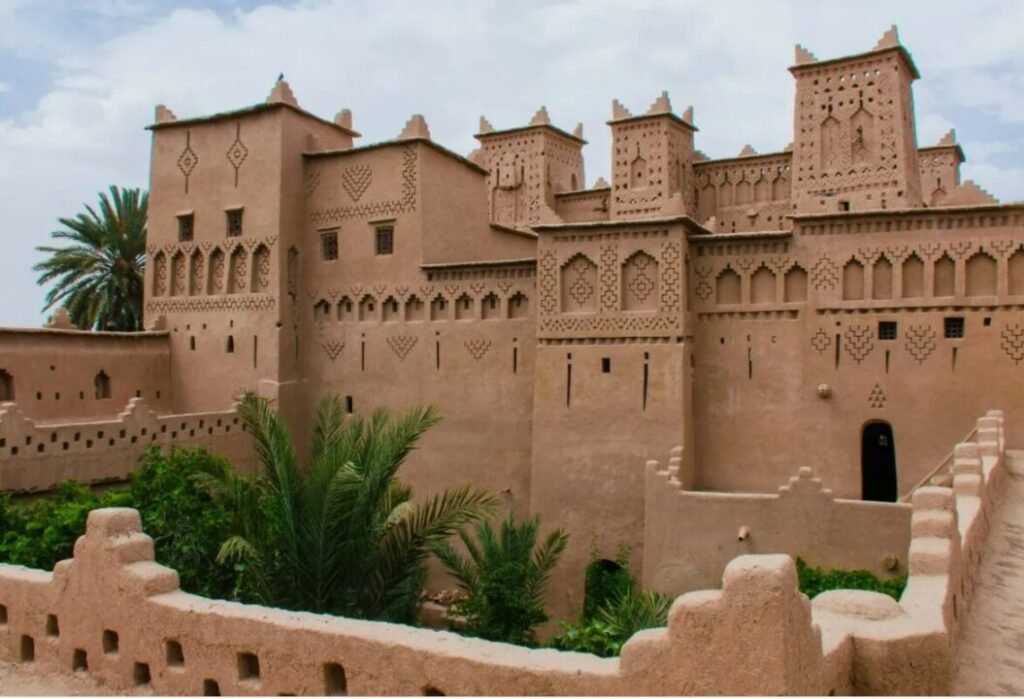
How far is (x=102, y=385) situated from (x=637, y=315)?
38.1 ft

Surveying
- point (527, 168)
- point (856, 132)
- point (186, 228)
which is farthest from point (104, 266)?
point (856, 132)

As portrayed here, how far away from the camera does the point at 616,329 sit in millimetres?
18359

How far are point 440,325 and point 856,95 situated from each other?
1012cm

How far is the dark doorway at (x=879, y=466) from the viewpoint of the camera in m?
18.1

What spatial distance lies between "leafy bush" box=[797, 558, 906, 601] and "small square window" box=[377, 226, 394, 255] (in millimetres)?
11411

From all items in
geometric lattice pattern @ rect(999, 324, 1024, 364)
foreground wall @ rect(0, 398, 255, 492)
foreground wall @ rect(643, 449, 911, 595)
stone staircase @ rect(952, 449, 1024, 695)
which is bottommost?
foreground wall @ rect(643, 449, 911, 595)

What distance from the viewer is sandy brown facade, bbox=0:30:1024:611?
16469mm

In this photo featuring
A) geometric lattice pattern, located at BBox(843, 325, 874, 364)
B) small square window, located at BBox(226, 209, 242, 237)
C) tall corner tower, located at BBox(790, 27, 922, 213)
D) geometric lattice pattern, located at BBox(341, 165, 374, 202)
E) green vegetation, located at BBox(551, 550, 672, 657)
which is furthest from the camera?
small square window, located at BBox(226, 209, 242, 237)

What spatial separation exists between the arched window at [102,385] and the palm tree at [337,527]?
8.72 metres

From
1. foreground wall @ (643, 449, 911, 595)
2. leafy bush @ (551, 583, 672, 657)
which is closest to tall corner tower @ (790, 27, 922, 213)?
foreground wall @ (643, 449, 911, 595)

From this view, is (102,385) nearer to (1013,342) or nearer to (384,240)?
(384,240)

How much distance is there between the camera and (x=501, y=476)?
65.7ft

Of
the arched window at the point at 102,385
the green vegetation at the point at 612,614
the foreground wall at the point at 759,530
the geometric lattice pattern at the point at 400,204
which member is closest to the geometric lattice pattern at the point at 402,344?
the geometric lattice pattern at the point at 400,204

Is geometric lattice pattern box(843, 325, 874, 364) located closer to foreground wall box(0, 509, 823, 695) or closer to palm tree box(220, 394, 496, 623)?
palm tree box(220, 394, 496, 623)
